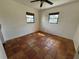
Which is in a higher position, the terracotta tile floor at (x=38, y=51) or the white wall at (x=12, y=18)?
the white wall at (x=12, y=18)

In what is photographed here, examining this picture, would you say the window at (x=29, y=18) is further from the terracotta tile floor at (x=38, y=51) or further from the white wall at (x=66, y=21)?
the terracotta tile floor at (x=38, y=51)

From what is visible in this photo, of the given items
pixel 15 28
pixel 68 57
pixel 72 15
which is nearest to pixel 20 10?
pixel 15 28

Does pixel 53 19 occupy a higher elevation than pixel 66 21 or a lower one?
higher

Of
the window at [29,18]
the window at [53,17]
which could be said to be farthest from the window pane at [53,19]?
the window at [29,18]

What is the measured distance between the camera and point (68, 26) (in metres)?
3.14

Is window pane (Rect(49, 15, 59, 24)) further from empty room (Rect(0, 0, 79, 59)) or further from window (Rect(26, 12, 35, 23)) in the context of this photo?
window (Rect(26, 12, 35, 23))

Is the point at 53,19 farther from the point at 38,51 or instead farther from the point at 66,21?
the point at 38,51

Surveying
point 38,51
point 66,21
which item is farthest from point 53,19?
point 38,51

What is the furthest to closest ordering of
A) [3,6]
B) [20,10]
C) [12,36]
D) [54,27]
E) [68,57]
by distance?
[54,27] → [20,10] → [12,36] → [3,6] → [68,57]

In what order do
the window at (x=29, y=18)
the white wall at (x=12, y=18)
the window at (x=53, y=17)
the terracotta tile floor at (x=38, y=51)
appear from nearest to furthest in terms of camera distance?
the terracotta tile floor at (x=38, y=51) < the white wall at (x=12, y=18) < the window at (x=53, y=17) < the window at (x=29, y=18)

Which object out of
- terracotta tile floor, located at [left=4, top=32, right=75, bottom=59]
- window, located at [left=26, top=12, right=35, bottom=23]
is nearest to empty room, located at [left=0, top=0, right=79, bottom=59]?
terracotta tile floor, located at [left=4, top=32, right=75, bottom=59]

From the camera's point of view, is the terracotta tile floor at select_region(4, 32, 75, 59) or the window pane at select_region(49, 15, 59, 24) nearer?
the terracotta tile floor at select_region(4, 32, 75, 59)

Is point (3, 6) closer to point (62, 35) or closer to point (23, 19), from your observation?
point (23, 19)

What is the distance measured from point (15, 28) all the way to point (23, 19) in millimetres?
860
